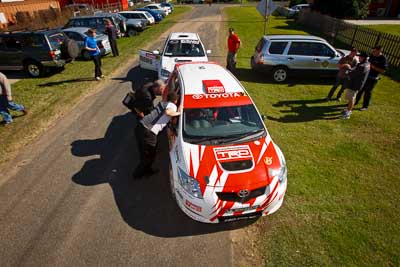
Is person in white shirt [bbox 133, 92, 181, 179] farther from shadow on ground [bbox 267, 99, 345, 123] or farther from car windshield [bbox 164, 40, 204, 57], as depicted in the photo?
car windshield [bbox 164, 40, 204, 57]

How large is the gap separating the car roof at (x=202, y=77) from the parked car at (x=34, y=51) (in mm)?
7201

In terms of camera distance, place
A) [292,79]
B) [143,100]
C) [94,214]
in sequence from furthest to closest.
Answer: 1. [292,79]
2. [143,100]
3. [94,214]

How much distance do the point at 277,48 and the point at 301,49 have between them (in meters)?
0.97

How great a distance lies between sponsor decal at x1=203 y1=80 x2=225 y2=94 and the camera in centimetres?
499

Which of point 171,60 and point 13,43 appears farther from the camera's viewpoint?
point 13,43

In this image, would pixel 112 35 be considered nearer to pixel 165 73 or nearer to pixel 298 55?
pixel 165 73

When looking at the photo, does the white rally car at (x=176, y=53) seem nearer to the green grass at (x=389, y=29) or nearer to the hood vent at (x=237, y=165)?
the hood vent at (x=237, y=165)

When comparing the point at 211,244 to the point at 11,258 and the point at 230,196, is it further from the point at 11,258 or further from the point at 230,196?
the point at 11,258

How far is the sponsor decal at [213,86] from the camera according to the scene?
16.4ft

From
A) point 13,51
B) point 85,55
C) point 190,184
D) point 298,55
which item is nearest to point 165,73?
point 298,55

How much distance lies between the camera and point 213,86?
511cm

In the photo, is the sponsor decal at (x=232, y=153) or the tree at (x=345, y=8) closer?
the sponsor decal at (x=232, y=153)

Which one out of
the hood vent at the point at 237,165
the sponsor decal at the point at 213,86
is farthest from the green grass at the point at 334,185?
the sponsor decal at the point at 213,86

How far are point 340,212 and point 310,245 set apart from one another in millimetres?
1052
